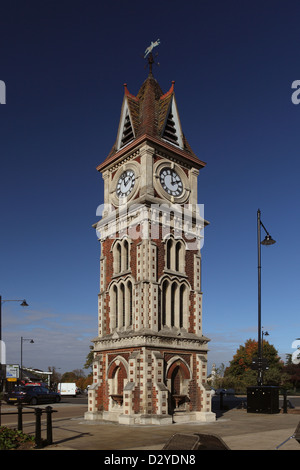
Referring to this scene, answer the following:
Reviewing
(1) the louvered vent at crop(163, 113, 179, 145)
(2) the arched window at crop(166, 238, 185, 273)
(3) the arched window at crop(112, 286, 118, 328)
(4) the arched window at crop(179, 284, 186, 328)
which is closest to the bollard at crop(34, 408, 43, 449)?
(3) the arched window at crop(112, 286, 118, 328)

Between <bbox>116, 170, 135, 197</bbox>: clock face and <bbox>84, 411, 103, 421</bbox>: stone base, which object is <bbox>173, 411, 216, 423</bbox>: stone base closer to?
<bbox>84, 411, 103, 421</bbox>: stone base

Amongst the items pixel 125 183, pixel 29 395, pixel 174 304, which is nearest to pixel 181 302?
pixel 174 304

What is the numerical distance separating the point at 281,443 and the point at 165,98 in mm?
22013

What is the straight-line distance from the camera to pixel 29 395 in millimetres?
37812

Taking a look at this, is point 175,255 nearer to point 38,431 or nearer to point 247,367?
point 38,431

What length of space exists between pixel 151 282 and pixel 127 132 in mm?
10995

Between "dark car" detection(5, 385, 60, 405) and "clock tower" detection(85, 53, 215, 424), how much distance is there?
1386 centimetres

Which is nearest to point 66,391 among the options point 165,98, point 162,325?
point 162,325

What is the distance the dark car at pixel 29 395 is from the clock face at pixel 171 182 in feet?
70.2

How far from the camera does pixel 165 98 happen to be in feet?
98.8

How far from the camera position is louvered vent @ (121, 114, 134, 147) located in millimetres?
29453

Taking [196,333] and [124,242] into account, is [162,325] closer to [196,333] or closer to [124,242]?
[196,333]

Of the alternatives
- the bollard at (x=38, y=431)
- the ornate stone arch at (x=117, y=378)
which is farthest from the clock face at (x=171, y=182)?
the bollard at (x=38, y=431)

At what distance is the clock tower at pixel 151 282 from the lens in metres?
23.5
